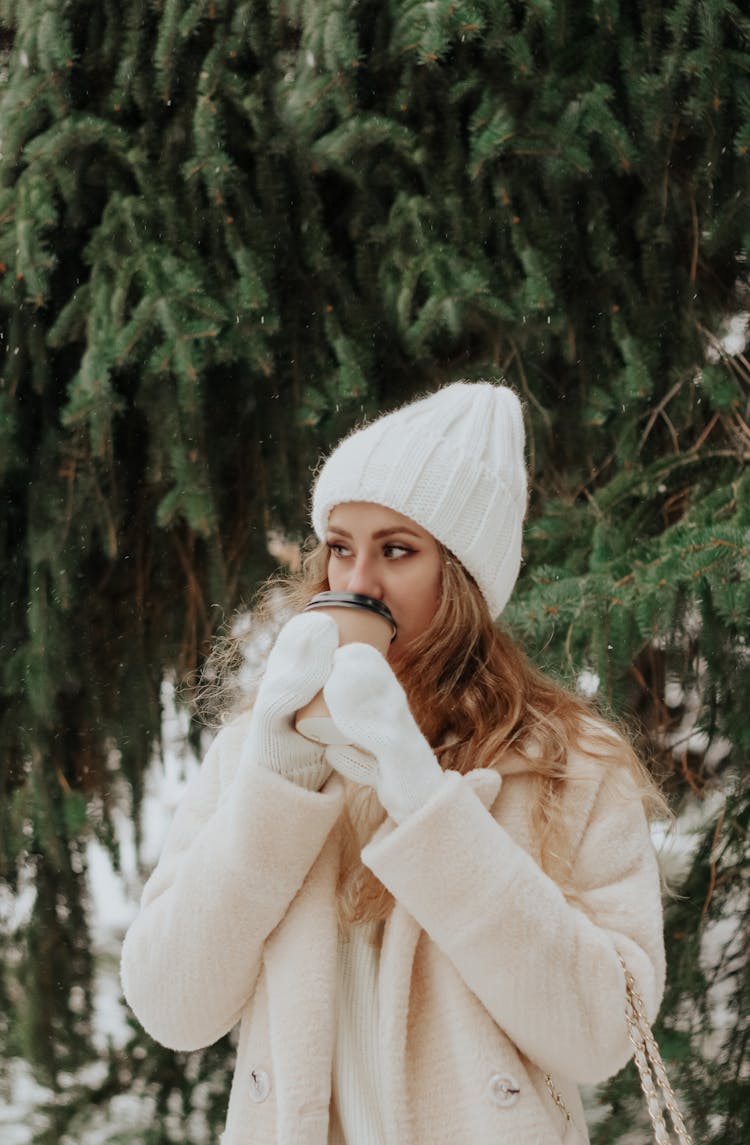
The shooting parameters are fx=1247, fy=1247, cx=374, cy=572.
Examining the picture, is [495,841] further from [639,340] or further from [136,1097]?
[136,1097]

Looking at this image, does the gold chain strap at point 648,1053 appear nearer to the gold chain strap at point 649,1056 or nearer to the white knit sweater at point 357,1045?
the gold chain strap at point 649,1056

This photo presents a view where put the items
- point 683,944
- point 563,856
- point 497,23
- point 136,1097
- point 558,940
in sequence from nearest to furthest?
point 558,940, point 563,856, point 497,23, point 683,944, point 136,1097

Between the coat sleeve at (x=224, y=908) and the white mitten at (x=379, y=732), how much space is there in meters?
0.08

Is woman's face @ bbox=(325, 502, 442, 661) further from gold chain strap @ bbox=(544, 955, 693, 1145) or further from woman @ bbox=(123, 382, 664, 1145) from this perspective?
gold chain strap @ bbox=(544, 955, 693, 1145)

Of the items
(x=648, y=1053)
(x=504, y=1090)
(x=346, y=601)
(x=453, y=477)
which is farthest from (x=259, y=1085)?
(x=453, y=477)

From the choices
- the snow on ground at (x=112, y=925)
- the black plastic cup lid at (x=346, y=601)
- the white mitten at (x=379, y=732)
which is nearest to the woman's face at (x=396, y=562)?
the black plastic cup lid at (x=346, y=601)

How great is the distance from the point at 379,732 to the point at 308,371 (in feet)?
4.26

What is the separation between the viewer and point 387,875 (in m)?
1.11

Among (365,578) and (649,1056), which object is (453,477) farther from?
(649,1056)

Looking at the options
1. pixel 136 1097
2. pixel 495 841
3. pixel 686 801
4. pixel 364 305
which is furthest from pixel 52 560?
pixel 495 841

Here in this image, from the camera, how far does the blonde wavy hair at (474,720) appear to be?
127cm

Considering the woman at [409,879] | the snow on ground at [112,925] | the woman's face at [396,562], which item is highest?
the woman's face at [396,562]

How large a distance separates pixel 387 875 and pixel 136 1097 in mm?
1532

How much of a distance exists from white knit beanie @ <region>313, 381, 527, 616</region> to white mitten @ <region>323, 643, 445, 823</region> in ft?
0.83
